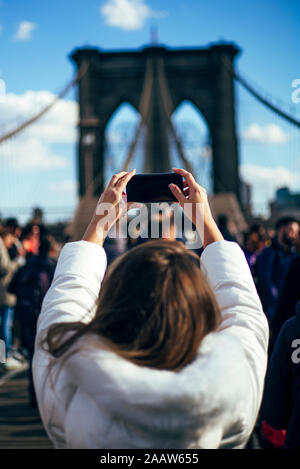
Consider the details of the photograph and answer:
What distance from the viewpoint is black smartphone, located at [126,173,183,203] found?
1.41 metres

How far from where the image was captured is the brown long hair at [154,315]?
0.89m

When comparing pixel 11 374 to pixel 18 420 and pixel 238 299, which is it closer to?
pixel 18 420

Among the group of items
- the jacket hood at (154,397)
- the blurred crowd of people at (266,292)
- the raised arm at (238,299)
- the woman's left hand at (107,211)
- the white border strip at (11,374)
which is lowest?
the white border strip at (11,374)

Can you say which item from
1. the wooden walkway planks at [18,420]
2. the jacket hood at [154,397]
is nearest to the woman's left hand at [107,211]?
the jacket hood at [154,397]

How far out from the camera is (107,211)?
4.00ft

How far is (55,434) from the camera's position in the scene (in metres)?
0.95

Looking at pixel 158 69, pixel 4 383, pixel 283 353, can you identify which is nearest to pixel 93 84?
pixel 158 69

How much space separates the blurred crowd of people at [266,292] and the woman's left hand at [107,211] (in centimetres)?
57

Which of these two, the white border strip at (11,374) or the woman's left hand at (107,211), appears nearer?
the woman's left hand at (107,211)

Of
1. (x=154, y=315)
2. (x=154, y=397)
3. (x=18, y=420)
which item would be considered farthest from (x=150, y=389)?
(x=18, y=420)

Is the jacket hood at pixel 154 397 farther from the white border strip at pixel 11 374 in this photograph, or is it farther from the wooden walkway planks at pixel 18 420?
the white border strip at pixel 11 374

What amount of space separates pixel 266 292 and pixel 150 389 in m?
3.68

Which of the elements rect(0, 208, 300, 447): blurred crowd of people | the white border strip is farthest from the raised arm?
the white border strip

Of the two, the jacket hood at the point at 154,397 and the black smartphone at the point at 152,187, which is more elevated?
the black smartphone at the point at 152,187
